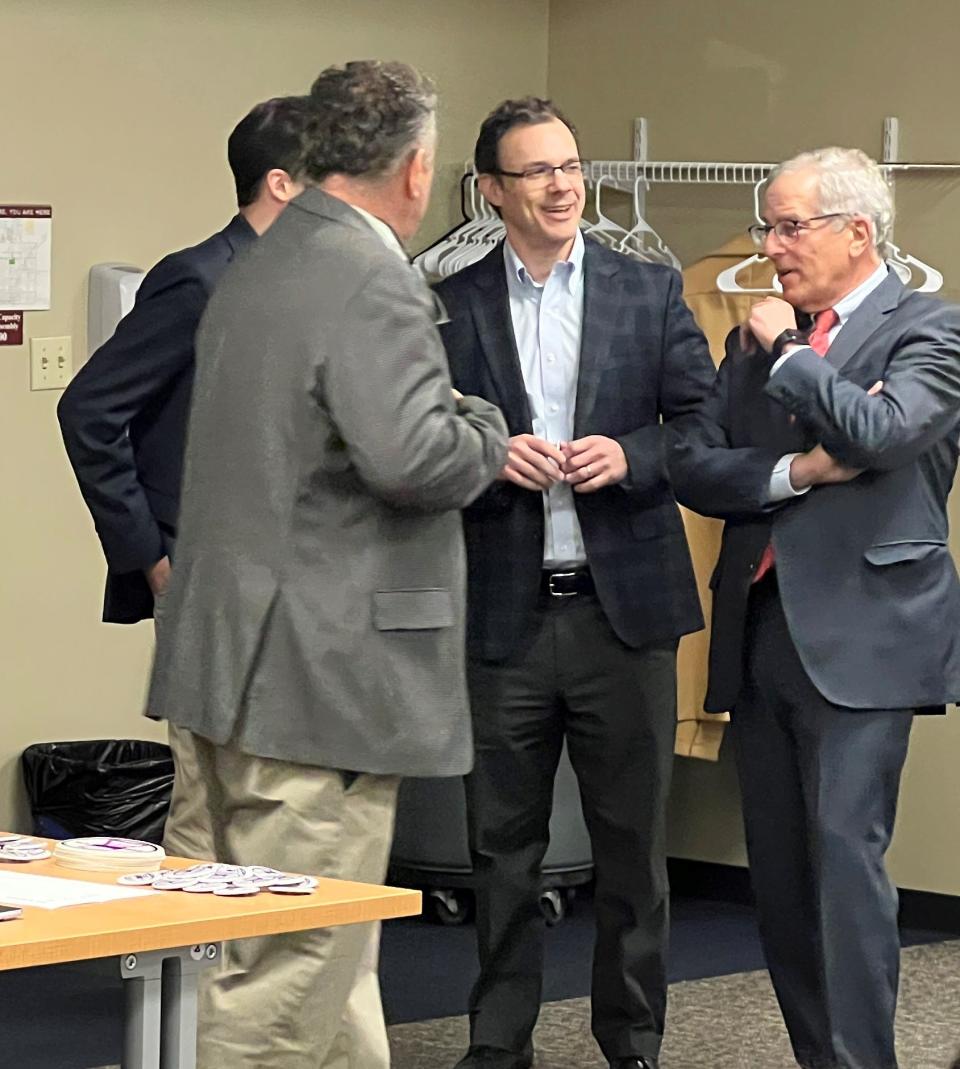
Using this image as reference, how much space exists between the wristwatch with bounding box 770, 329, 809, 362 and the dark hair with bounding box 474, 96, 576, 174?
0.65 meters

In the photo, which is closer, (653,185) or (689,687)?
(689,687)

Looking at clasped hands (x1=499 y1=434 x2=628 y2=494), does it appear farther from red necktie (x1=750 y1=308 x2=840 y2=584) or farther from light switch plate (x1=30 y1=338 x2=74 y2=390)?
light switch plate (x1=30 y1=338 x2=74 y2=390)

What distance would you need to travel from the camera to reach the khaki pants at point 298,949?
8.92 feet

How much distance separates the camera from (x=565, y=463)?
3.60 meters

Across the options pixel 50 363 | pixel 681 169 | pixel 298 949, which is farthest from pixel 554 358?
pixel 681 169

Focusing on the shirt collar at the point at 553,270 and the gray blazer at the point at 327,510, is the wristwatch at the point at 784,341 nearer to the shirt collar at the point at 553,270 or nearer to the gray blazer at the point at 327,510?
the shirt collar at the point at 553,270

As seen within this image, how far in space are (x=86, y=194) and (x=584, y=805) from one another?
1.99 meters

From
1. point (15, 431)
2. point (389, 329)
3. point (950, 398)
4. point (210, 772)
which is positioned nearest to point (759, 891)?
point (950, 398)

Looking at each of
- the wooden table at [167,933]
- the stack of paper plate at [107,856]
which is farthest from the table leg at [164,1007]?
the stack of paper plate at [107,856]

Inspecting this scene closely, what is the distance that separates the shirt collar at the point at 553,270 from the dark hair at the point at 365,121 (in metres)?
0.98

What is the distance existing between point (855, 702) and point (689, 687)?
1.93 metres

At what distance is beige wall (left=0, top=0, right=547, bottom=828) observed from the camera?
4.84 metres

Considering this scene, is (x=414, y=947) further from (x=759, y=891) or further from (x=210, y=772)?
(x=210, y=772)

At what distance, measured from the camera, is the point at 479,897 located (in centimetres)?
384
